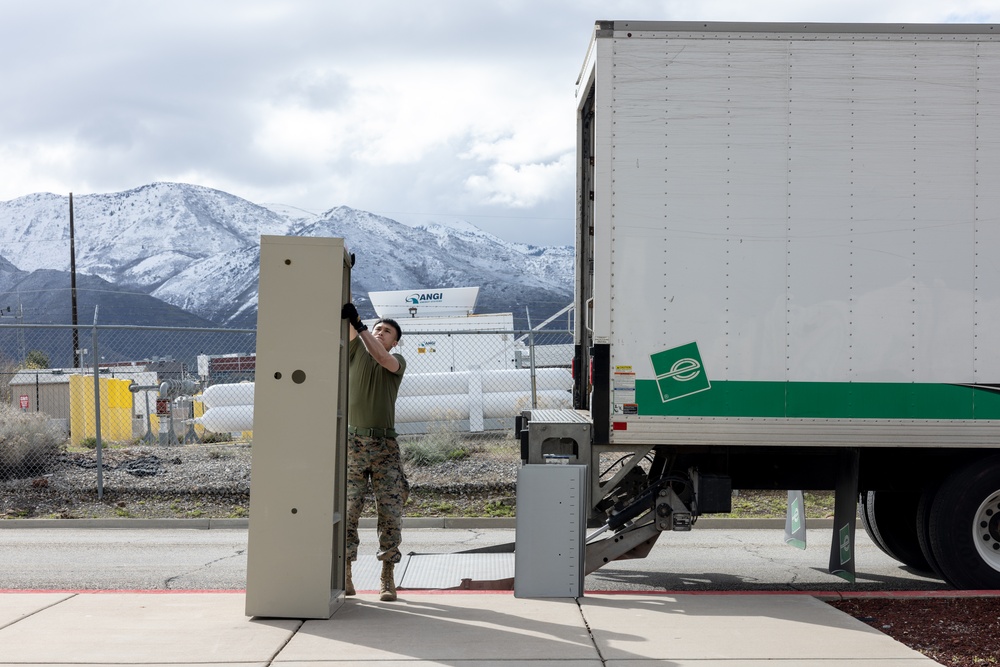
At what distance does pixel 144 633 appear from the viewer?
5.84 metres

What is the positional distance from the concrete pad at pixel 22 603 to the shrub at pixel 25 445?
7.95m

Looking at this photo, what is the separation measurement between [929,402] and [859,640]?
2190 mm

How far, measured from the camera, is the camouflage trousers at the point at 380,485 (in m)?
6.94

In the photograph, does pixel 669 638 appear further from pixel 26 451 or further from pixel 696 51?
pixel 26 451

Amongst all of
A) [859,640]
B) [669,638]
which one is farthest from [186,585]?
[859,640]

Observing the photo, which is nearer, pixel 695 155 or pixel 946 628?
pixel 946 628

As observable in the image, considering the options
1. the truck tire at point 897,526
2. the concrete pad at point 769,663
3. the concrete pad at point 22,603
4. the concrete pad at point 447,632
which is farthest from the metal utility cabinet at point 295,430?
the truck tire at point 897,526

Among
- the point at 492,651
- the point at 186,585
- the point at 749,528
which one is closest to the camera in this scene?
the point at 492,651

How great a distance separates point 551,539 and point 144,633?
2.68 meters

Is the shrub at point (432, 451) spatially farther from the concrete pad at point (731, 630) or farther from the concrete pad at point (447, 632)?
the concrete pad at point (731, 630)

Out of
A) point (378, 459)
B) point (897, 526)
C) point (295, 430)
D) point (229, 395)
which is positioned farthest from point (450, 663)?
point (229, 395)

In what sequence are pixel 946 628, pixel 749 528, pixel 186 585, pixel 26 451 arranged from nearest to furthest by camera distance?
1. pixel 946 628
2. pixel 186 585
3. pixel 749 528
4. pixel 26 451

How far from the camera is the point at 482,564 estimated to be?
28.1 ft

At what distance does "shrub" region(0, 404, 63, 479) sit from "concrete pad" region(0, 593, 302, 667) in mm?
8286
